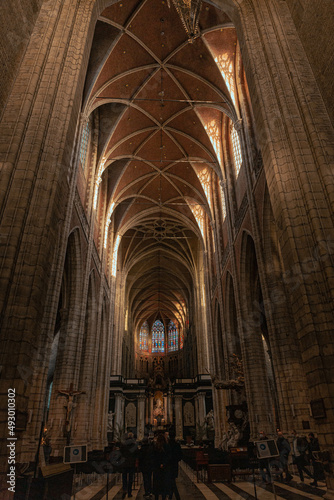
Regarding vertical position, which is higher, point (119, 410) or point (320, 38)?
point (320, 38)

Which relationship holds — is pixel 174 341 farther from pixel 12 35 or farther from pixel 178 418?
pixel 12 35

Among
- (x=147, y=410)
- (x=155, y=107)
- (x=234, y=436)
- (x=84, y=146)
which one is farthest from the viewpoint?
(x=147, y=410)

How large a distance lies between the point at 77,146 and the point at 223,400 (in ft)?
49.2

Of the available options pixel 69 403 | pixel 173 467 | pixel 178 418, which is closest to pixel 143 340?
pixel 178 418

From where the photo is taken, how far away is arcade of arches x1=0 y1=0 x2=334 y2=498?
591 cm

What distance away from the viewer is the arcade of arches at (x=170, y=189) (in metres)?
5.91

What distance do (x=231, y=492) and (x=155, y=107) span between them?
16.6m

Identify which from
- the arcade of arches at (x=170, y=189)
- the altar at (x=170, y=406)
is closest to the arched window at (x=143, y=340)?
the altar at (x=170, y=406)

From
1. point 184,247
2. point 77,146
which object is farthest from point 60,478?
point 184,247

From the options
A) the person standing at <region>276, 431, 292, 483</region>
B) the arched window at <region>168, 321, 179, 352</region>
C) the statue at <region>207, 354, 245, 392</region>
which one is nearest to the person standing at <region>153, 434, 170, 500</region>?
the person standing at <region>276, 431, 292, 483</region>

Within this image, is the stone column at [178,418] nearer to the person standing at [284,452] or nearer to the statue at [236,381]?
the statue at [236,381]

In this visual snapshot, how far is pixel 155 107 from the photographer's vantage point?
17.9m

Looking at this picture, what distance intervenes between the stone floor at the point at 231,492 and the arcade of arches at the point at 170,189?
1.46 m

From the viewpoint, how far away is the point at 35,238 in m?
5.88
